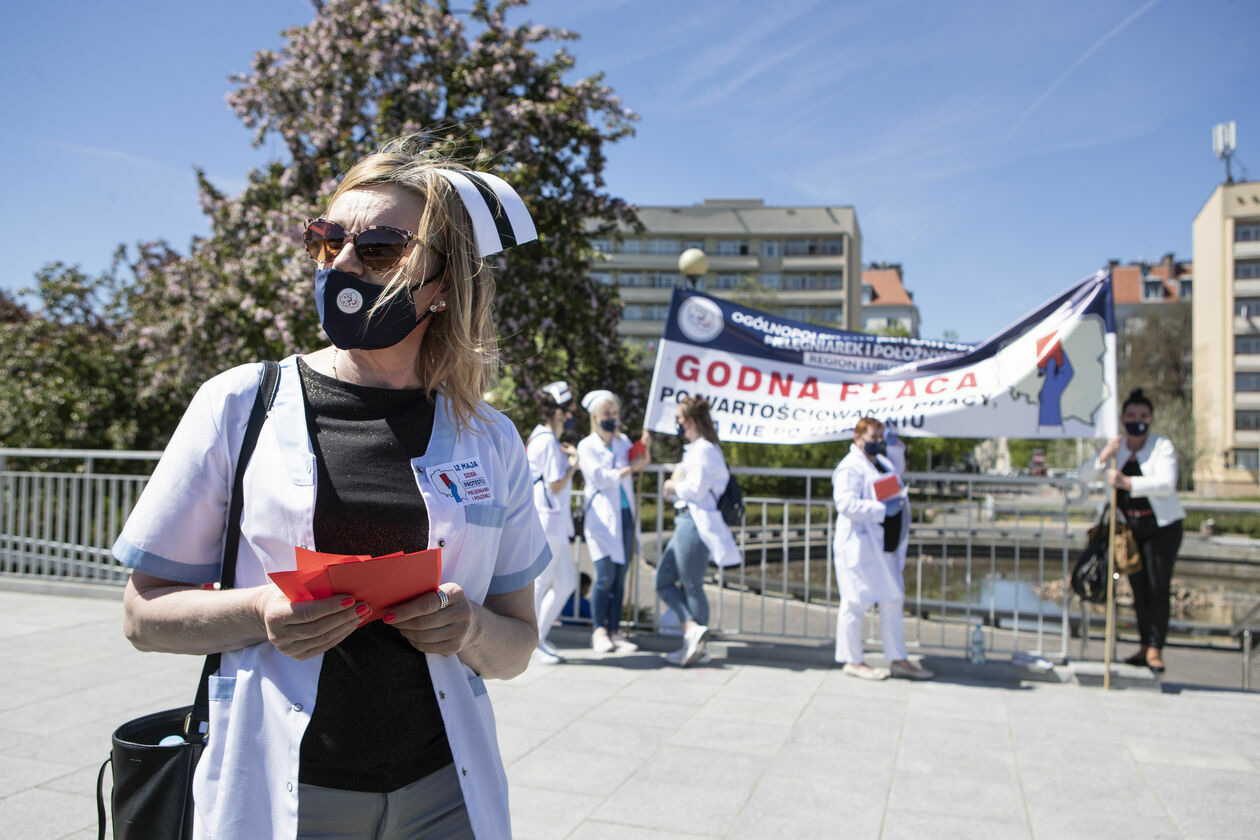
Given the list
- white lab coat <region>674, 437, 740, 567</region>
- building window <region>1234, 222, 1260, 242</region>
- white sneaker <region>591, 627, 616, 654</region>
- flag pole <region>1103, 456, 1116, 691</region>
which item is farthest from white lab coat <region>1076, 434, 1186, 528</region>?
building window <region>1234, 222, 1260, 242</region>

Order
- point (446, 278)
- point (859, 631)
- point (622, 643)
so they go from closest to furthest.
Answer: point (446, 278) → point (859, 631) → point (622, 643)

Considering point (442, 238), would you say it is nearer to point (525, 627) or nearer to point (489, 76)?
point (525, 627)

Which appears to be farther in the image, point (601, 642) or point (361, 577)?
point (601, 642)

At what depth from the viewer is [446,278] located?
73.9 inches

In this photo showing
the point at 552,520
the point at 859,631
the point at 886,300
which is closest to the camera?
the point at 859,631

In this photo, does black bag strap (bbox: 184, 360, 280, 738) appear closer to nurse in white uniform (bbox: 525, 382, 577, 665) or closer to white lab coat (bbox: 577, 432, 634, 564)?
nurse in white uniform (bbox: 525, 382, 577, 665)

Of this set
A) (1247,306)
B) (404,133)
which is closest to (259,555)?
(404,133)

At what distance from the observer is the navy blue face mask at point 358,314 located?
175 cm

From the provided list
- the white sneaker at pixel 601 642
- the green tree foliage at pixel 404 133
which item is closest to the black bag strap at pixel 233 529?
the white sneaker at pixel 601 642

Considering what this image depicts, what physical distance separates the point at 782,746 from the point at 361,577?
4304 mm

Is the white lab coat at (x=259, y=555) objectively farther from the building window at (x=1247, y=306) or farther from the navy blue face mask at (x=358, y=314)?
the building window at (x=1247, y=306)

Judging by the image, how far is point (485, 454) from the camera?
6.08ft

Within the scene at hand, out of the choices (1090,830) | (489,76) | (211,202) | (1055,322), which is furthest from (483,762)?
(211,202)

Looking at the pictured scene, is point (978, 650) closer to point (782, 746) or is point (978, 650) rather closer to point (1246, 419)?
point (782, 746)
